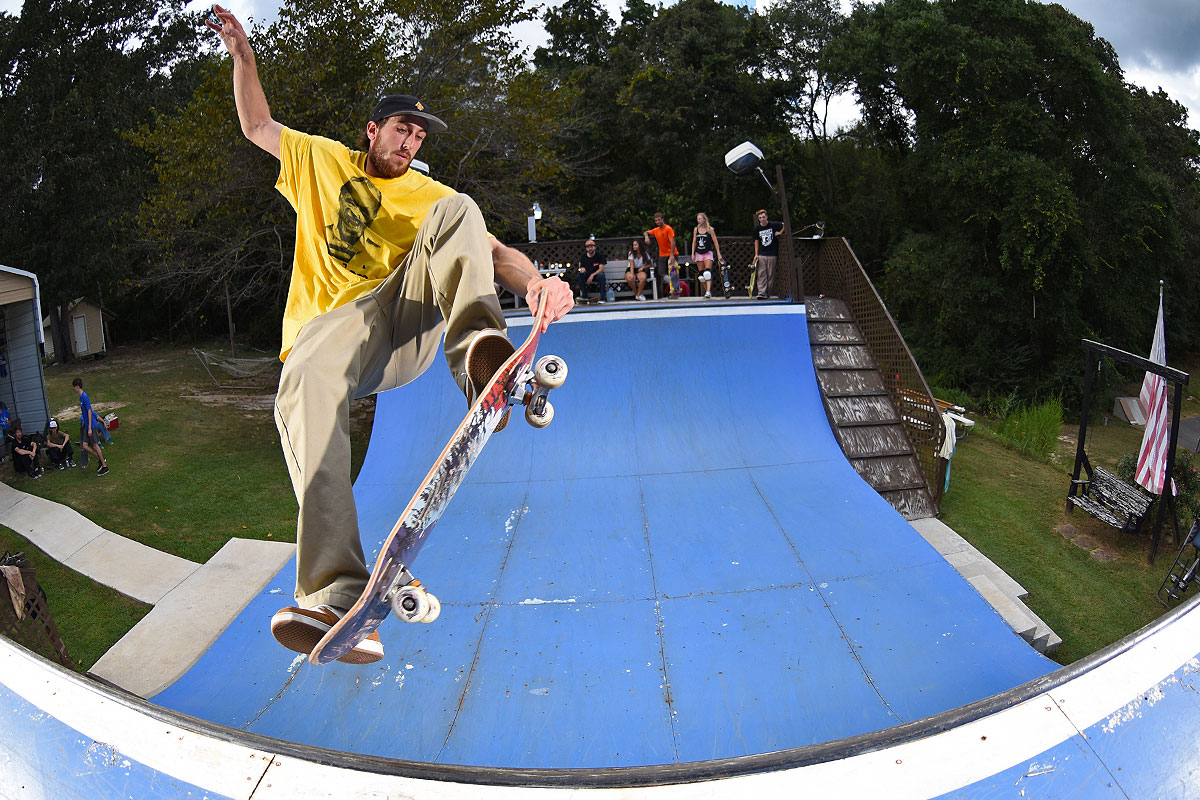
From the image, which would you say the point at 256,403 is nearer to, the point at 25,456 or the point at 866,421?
the point at 25,456

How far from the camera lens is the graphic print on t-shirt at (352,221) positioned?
3.00 metres

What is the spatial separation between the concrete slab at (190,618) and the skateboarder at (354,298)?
3.52m

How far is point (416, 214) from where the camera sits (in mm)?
3070

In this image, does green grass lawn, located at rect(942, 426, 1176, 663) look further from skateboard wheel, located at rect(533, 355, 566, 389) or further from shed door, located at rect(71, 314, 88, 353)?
shed door, located at rect(71, 314, 88, 353)

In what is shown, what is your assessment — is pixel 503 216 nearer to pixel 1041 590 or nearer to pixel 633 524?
pixel 633 524

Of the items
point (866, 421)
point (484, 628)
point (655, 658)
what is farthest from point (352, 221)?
point (866, 421)

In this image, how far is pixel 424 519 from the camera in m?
2.64

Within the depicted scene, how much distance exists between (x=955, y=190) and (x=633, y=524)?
17573 mm

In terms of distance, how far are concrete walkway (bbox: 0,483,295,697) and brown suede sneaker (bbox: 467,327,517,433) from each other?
4287mm

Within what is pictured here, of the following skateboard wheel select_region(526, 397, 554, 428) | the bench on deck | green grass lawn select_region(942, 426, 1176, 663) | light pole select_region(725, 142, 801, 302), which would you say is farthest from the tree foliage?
skateboard wheel select_region(526, 397, 554, 428)

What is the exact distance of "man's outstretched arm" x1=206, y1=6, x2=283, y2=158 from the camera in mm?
2895

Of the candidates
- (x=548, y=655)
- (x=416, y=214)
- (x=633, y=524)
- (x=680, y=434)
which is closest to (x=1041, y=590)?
(x=680, y=434)

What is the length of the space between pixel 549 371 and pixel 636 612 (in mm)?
2843

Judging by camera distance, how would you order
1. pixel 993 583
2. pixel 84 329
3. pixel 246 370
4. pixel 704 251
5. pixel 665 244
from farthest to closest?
pixel 84 329 → pixel 246 370 → pixel 665 244 → pixel 704 251 → pixel 993 583
